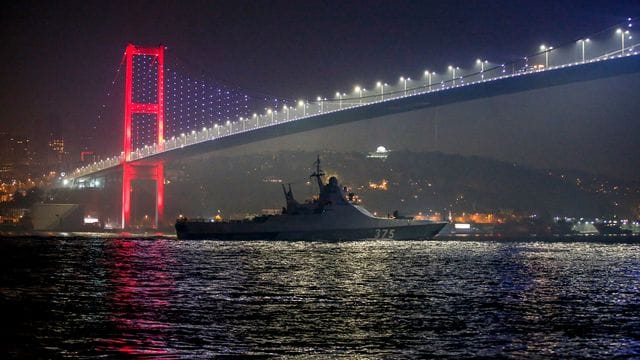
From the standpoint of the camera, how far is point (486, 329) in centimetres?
1282

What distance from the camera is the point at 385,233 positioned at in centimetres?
5006

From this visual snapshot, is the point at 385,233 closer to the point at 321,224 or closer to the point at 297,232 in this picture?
the point at 321,224

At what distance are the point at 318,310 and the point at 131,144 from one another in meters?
46.6

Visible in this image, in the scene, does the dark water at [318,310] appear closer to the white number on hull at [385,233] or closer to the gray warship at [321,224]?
the gray warship at [321,224]

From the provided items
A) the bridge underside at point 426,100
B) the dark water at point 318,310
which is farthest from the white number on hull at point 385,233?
the dark water at point 318,310

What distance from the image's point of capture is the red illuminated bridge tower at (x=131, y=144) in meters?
55.4

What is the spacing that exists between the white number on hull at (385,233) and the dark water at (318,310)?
22.7m

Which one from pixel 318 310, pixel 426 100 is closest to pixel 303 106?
pixel 426 100

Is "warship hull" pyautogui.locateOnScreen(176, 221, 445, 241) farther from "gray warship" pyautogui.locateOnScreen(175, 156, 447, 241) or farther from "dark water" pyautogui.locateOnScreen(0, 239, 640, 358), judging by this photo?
"dark water" pyautogui.locateOnScreen(0, 239, 640, 358)

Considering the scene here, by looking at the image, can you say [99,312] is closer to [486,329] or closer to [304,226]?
[486,329]

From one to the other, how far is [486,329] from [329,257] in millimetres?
17475

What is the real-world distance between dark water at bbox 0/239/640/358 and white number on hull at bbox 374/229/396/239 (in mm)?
22678

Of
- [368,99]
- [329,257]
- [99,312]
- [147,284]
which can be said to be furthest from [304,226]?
[99,312]

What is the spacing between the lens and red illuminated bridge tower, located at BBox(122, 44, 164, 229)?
5538 cm
